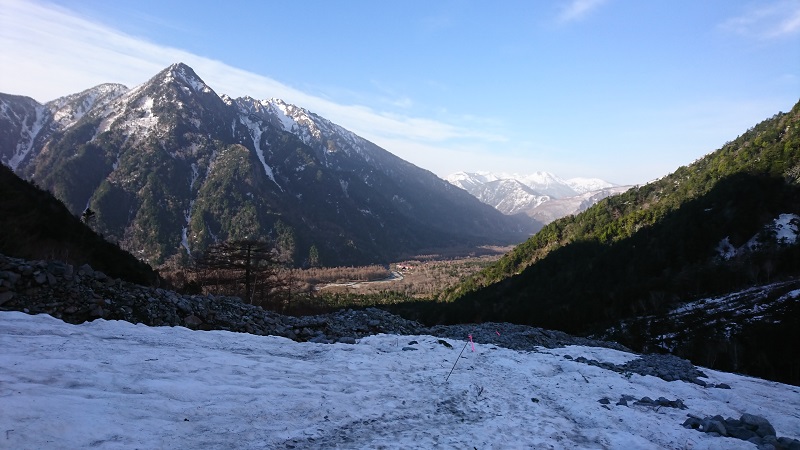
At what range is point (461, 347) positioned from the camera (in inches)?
837

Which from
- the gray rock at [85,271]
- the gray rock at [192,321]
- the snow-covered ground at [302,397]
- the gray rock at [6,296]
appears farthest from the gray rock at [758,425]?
the gray rock at [6,296]

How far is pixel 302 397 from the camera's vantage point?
12.0m

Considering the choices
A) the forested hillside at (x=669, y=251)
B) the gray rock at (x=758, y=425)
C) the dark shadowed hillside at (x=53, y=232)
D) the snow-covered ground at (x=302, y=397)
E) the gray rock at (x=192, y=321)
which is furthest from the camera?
the forested hillside at (x=669, y=251)

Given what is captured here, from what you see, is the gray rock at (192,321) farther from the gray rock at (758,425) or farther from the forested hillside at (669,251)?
the forested hillside at (669,251)

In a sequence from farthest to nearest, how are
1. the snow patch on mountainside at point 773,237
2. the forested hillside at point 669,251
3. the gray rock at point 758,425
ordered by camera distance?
the snow patch on mountainside at point 773,237, the forested hillside at point 669,251, the gray rock at point 758,425

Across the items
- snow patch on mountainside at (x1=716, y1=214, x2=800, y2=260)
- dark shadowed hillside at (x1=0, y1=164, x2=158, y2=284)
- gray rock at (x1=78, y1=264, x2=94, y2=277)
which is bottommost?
dark shadowed hillside at (x1=0, y1=164, x2=158, y2=284)

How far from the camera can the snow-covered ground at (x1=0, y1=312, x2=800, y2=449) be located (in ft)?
29.7

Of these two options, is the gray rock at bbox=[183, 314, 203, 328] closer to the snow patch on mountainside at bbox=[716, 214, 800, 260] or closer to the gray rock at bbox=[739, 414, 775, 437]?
the gray rock at bbox=[739, 414, 775, 437]

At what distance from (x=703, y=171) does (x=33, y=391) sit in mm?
133711

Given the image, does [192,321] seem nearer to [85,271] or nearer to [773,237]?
[85,271]

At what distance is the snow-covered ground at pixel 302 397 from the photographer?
29.7 ft

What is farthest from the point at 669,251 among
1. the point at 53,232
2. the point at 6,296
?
the point at 53,232

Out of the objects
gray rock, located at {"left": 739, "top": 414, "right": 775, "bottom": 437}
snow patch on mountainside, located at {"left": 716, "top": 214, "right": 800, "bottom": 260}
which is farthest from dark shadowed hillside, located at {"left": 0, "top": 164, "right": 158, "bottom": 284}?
snow patch on mountainside, located at {"left": 716, "top": 214, "right": 800, "bottom": 260}

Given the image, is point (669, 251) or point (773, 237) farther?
point (669, 251)
